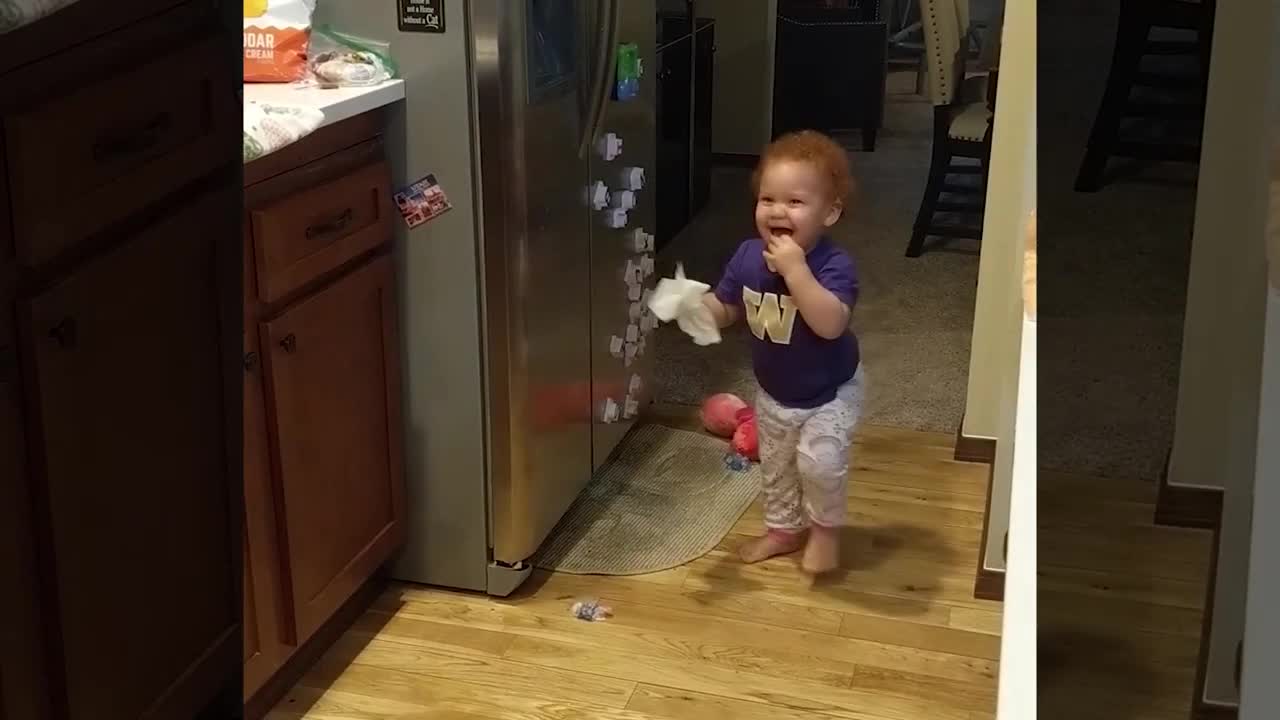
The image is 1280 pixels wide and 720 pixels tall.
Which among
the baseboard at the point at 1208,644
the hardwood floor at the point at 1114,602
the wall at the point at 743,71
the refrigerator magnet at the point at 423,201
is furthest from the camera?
the wall at the point at 743,71

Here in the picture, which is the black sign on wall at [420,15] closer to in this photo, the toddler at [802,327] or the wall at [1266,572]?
the toddler at [802,327]

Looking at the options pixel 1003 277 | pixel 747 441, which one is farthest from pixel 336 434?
pixel 1003 277

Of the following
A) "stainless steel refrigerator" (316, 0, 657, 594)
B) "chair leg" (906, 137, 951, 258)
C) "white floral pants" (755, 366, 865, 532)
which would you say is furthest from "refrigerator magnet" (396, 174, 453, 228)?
"chair leg" (906, 137, 951, 258)

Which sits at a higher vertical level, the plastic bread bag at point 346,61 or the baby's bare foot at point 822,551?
the plastic bread bag at point 346,61

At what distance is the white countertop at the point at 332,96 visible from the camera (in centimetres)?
193

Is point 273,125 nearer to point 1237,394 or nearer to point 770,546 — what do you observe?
point 770,546

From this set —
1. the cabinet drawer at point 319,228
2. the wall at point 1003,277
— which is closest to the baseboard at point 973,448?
the wall at point 1003,277

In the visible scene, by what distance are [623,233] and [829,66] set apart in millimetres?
3405

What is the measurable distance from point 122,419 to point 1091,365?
2.39 ft

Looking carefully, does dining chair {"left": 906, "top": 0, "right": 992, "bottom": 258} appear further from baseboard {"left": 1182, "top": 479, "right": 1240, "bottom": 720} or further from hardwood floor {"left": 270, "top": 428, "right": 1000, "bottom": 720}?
baseboard {"left": 1182, "top": 479, "right": 1240, "bottom": 720}

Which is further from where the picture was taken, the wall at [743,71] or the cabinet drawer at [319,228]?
the wall at [743,71]

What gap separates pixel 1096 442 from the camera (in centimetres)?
89

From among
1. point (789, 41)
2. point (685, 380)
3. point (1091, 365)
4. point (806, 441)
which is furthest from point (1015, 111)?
point (789, 41)

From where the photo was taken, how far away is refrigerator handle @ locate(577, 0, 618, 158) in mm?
2385
